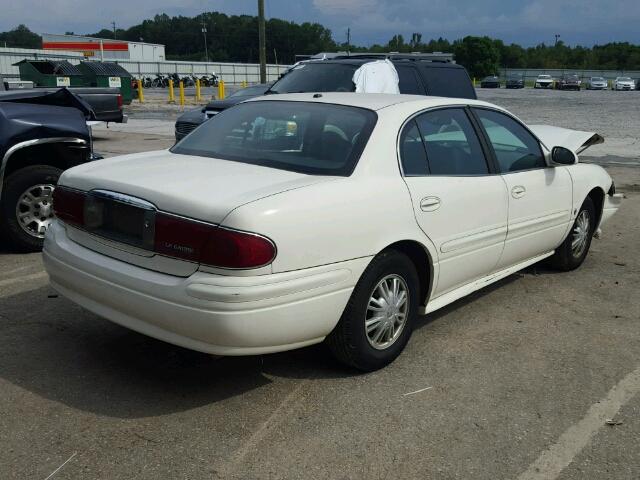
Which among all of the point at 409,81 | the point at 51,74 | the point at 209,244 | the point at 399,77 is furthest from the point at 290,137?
the point at 51,74

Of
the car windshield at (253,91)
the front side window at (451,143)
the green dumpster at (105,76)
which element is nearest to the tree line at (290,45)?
the green dumpster at (105,76)

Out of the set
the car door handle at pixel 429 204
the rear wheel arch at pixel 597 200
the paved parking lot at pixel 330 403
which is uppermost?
the car door handle at pixel 429 204

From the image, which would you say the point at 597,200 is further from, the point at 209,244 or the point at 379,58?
the point at 379,58

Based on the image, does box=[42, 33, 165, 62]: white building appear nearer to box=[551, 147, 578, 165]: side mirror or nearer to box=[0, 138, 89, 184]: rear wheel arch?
box=[0, 138, 89, 184]: rear wheel arch

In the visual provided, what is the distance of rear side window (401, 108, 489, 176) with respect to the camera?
407cm

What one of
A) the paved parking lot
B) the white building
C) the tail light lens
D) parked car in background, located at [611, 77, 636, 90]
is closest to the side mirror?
the paved parking lot

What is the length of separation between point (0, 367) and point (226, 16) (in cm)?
12964

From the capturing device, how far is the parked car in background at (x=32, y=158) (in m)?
5.79

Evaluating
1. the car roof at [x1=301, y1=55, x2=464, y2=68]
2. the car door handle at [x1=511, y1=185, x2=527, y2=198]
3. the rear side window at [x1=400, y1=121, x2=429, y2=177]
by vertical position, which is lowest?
the car door handle at [x1=511, y1=185, x2=527, y2=198]

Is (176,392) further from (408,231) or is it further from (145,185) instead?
(408,231)

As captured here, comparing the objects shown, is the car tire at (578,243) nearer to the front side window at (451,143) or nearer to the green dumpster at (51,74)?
the front side window at (451,143)

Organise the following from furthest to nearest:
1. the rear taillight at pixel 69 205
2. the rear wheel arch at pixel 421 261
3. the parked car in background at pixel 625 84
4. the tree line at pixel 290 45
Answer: the tree line at pixel 290 45 < the parked car in background at pixel 625 84 < the rear wheel arch at pixel 421 261 < the rear taillight at pixel 69 205

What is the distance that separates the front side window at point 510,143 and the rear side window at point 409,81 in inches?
173

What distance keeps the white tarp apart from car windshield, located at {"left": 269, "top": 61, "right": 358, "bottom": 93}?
0.16 metres
